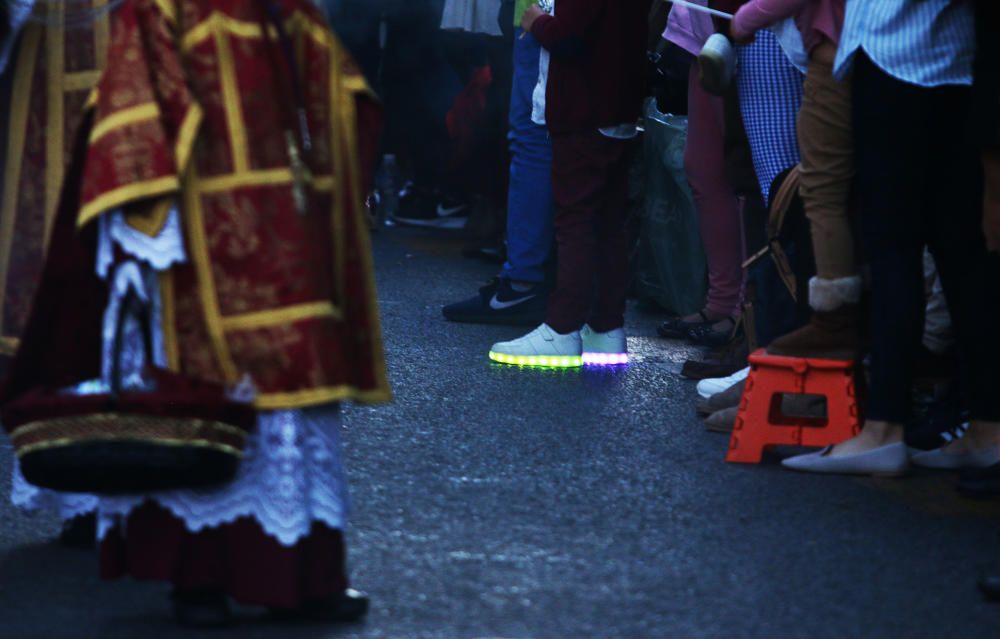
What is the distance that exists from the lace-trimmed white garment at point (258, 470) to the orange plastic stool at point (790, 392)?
6.24 ft

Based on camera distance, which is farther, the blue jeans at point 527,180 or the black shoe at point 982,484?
the blue jeans at point 527,180

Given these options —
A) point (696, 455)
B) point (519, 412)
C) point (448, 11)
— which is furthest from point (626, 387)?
point (448, 11)

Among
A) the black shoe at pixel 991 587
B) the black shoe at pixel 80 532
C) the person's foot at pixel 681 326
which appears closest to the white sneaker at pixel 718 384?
the person's foot at pixel 681 326

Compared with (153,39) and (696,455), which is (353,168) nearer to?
(153,39)

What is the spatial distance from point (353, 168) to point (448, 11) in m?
6.54

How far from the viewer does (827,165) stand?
507cm

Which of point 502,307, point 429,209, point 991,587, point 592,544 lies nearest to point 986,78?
point 991,587

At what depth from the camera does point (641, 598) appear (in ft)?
12.8

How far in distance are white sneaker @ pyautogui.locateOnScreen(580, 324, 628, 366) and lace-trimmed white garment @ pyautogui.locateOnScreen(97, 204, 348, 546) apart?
343cm

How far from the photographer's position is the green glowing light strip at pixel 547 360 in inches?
271

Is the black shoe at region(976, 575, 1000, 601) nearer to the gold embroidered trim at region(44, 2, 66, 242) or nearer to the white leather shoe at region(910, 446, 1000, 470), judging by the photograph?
the white leather shoe at region(910, 446, 1000, 470)

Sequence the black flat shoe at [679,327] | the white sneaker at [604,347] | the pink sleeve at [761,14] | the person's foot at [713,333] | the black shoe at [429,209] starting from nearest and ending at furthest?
1. the pink sleeve at [761,14]
2. the white sneaker at [604,347]
3. the person's foot at [713,333]
4. the black flat shoe at [679,327]
5. the black shoe at [429,209]

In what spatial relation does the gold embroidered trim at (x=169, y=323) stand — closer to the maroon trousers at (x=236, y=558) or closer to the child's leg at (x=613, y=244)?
the maroon trousers at (x=236, y=558)

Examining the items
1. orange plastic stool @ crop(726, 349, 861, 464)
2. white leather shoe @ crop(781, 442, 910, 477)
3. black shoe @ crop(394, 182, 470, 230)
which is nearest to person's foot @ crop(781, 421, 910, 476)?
white leather shoe @ crop(781, 442, 910, 477)
